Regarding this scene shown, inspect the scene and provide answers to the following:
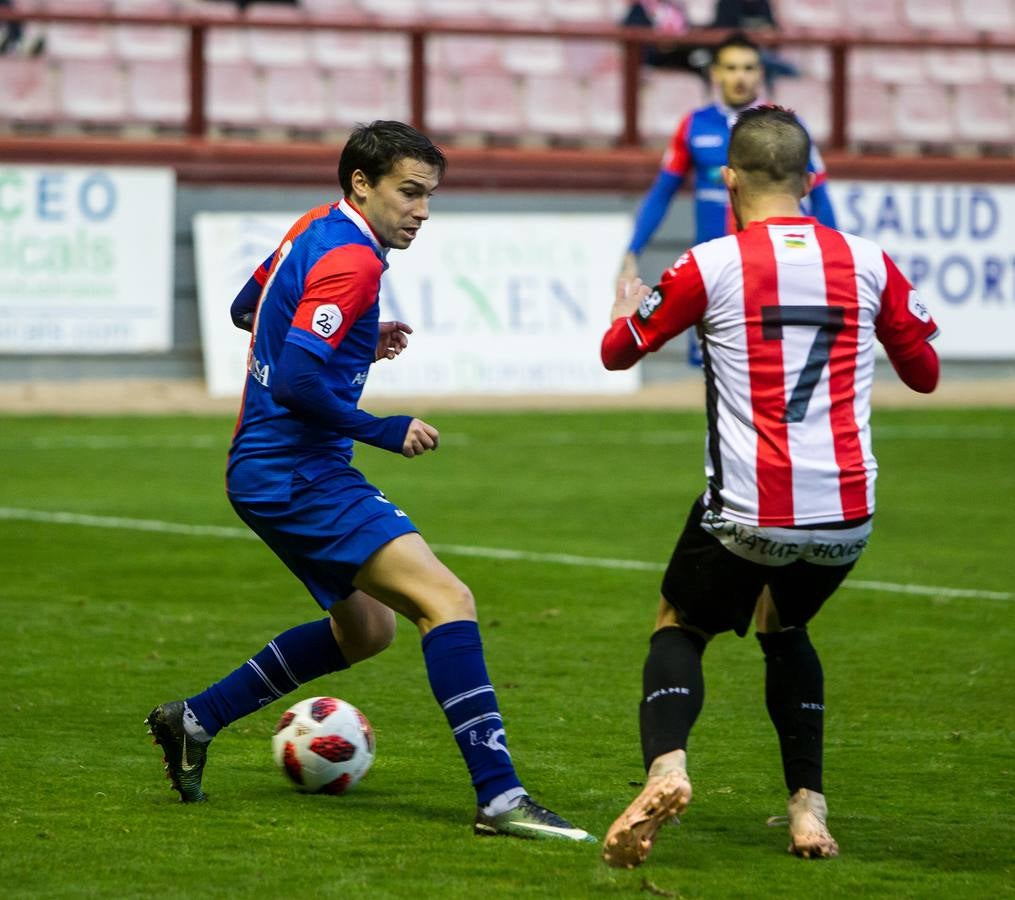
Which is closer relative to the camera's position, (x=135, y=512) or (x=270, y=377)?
(x=270, y=377)

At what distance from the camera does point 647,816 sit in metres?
3.83

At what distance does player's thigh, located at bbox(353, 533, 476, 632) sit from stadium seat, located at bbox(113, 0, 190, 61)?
40.8ft

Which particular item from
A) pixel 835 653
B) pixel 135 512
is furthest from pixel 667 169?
pixel 835 653

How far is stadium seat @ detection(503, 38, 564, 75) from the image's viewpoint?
17281 mm

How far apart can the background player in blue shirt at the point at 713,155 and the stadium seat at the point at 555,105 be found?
6.98m

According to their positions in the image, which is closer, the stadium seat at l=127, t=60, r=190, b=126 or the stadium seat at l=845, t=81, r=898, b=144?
the stadium seat at l=127, t=60, r=190, b=126

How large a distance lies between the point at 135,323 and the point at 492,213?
120 inches

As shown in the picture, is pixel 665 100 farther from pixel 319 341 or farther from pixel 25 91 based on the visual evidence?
pixel 319 341

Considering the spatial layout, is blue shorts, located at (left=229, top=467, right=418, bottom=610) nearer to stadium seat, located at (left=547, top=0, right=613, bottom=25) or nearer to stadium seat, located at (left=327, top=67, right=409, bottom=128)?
stadium seat, located at (left=327, top=67, right=409, bottom=128)

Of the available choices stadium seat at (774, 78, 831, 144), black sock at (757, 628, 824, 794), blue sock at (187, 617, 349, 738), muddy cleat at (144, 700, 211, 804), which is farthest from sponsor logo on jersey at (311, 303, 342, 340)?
stadium seat at (774, 78, 831, 144)

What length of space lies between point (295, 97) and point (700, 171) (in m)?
7.31

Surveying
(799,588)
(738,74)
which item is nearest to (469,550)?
(738,74)

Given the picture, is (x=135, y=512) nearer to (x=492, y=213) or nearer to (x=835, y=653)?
(x=835, y=653)

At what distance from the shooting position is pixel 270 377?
4414 millimetres
